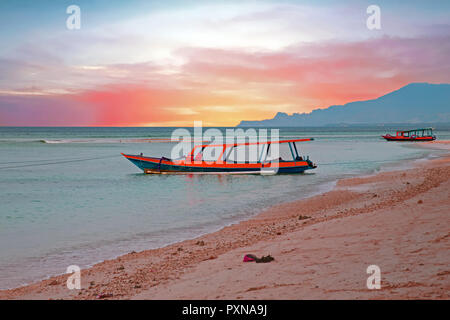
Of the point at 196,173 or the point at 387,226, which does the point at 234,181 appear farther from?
the point at 387,226

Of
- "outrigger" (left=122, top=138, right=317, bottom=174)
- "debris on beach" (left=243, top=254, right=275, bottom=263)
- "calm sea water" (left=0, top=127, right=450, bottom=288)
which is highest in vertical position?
"outrigger" (left=122, top=138, right=317, bottom=174)

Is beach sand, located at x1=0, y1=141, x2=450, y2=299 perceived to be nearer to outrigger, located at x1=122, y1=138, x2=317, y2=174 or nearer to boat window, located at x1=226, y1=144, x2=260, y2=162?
outrigger, located at x1=122, y1=138, x2=317, y2=174

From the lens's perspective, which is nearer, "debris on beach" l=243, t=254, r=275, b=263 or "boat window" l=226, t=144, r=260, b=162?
"debris on beach" l=243, t=254, r=275, b=263

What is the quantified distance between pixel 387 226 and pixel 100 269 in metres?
7.41

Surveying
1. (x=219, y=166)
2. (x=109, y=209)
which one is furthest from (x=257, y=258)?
(x=219, y=166)

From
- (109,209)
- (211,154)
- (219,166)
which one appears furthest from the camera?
(211,154)

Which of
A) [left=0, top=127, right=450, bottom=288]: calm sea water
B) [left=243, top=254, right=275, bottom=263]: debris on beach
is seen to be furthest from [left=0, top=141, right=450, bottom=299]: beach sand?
[left=0, top=127, right=450, bottom=288]: calm sea water

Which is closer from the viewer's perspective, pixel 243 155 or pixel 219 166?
pixel 219 166

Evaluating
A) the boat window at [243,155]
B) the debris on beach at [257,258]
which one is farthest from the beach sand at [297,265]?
the boat window at [243,155]

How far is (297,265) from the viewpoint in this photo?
26.0 ft

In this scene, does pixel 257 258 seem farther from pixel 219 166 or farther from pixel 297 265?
pixel 219 166

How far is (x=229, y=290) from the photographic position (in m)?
6.87

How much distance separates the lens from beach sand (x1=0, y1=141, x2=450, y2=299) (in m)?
6.64

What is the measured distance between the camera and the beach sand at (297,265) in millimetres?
6641
